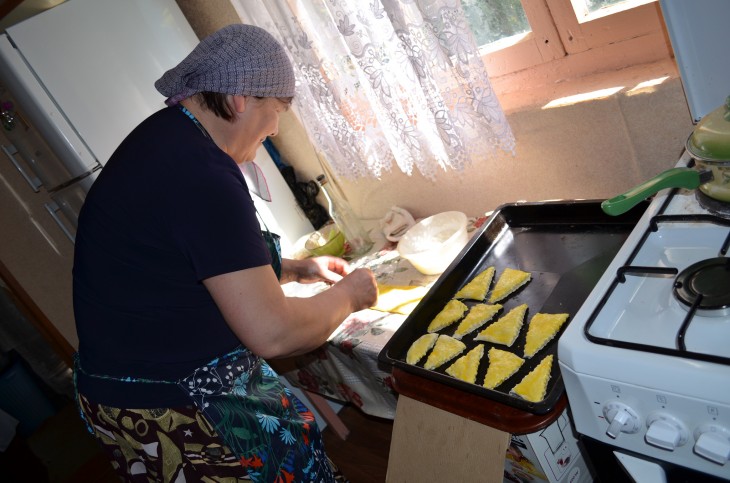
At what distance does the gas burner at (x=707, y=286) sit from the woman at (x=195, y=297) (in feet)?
2.29

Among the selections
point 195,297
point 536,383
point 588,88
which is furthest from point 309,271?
point 588,88

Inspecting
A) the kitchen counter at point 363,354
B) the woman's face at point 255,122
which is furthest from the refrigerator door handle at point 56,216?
the woman's face at point 255,122

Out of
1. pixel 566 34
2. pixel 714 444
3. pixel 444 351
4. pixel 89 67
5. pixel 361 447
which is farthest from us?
pixel 361 447

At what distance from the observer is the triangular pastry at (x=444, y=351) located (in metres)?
1.14

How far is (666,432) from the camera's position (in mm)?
676

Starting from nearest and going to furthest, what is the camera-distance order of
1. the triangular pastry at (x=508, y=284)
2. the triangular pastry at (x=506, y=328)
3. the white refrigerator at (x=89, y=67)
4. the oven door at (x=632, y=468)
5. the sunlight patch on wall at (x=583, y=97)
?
1. the oven door at (x=632, y=468)
2. the triangular pastry at (x=506, y=328)
3. the triangular pastry at (x=508, y=284)
4. the sunlight patch on wall at (x=583, y=97)
5. the white refrigerator at (x=89, y=67)

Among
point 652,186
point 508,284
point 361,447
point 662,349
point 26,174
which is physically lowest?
point 361,447

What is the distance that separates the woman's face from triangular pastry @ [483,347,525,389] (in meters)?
0.71

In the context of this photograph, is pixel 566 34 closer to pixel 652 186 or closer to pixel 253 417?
pixel 652 186

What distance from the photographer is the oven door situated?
723 mm

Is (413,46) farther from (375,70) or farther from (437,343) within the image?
(437,343)

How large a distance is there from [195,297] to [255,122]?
0.40 metres

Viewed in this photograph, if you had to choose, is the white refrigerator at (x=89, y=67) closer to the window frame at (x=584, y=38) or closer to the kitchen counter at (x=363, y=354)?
the kitchen counter at (x=363, y=354)

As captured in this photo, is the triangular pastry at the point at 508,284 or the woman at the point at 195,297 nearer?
the woman at the point at 195,297
